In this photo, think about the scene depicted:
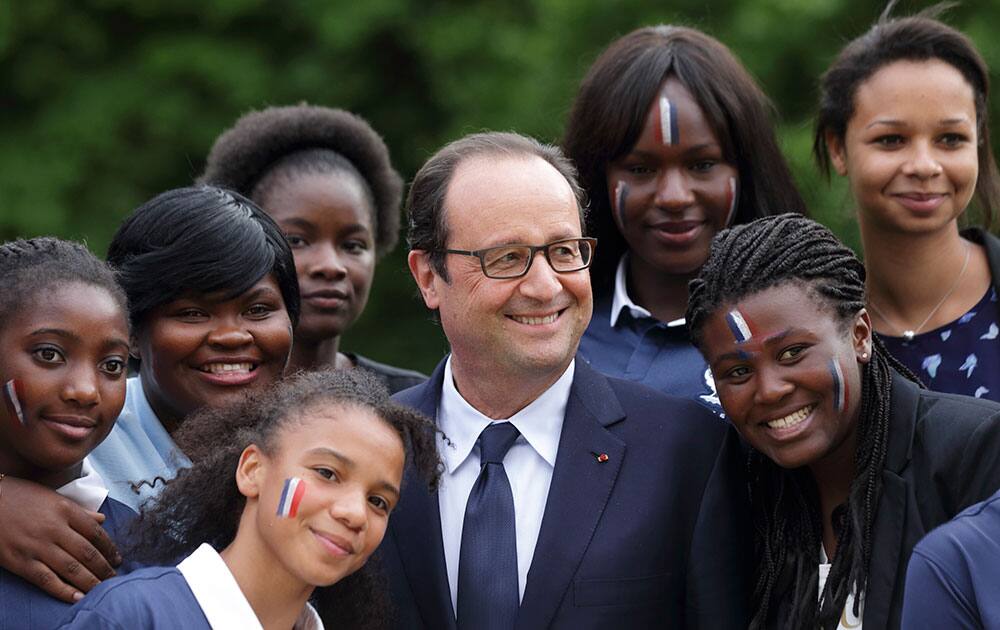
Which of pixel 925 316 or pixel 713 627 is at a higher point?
pixel 925 316

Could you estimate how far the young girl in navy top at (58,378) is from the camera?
3662mm

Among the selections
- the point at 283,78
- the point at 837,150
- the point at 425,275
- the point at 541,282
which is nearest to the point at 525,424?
the point at 541,282

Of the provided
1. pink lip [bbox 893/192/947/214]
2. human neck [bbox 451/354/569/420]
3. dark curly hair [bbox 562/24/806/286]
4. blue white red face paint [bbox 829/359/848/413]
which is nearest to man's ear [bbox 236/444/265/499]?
human neck [bbox 451/354/569/420]

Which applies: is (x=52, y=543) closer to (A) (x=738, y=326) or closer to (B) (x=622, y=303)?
(A) (x=738, y=326)

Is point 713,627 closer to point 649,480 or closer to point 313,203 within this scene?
point 649,480

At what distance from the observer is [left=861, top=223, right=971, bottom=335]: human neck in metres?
4.78

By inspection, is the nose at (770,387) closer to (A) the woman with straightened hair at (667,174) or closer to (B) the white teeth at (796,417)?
(B) the white teeth at (796,417)

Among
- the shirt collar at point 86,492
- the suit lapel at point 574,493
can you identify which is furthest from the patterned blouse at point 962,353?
the shirt collar at point 86,492

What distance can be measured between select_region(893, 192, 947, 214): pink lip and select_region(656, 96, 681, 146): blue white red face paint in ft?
2.20

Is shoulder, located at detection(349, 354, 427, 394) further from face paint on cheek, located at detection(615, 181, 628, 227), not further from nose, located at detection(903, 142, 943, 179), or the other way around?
nose, located at detection(903, 142, 943, 179)

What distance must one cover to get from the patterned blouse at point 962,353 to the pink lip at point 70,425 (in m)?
2.29

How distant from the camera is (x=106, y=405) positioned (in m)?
3.73

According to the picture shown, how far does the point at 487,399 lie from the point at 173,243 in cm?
94

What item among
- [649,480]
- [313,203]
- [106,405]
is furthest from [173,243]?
[649,480]
